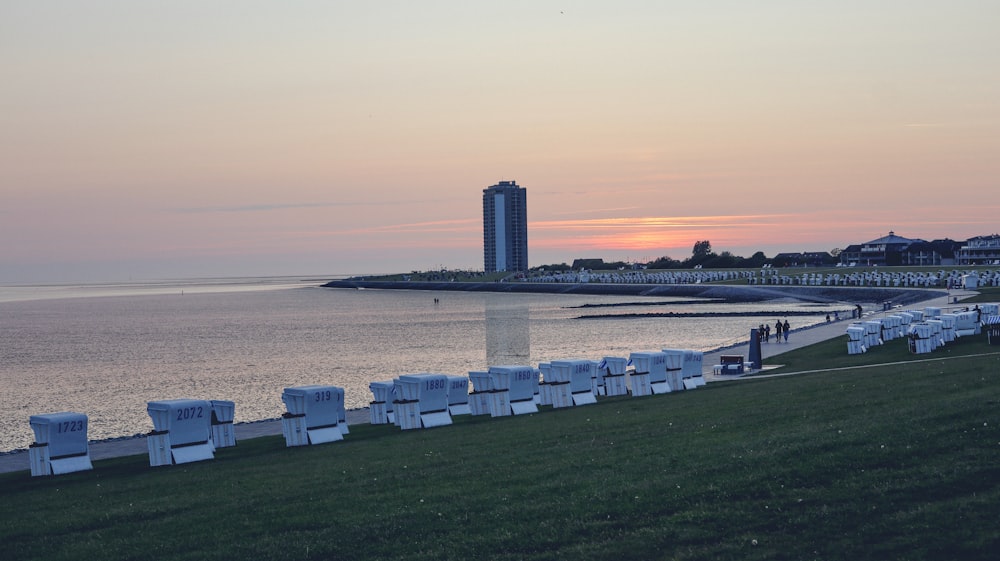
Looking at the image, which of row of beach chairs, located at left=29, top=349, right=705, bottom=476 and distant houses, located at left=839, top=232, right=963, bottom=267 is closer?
row of beach chairs, located at left=29, top=349, right=705, bottom=476

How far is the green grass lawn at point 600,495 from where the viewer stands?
904 cm

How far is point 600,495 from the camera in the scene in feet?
35.2

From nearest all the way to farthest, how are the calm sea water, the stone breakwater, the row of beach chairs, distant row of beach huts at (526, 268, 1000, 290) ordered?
the row of beach chairs < the calm sea water < the stone breakwater < distant row of beach huts at (526, 268, 1000, 290)

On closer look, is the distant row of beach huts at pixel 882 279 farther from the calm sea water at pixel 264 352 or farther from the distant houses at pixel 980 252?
the distant houses at pixel 980 252

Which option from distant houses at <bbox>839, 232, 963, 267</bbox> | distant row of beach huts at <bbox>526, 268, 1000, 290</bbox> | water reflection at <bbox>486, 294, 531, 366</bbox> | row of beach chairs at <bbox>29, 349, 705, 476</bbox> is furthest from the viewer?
distant houses at <bbox>839, 232, 963, 267</bbox>

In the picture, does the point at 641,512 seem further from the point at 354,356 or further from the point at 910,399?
the point at 354,356

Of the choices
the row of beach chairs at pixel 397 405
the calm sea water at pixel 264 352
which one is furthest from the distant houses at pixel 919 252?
the row of beach chairs at pixel 397 405

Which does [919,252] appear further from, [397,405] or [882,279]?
[397,405]

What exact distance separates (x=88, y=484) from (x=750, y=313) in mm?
91994

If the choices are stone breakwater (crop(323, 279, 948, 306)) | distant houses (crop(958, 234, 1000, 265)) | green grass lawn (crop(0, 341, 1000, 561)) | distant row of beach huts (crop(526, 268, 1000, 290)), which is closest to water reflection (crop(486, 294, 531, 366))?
stone breakwater (crop(323, 279, 948, 306))

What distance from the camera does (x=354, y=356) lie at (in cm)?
6369

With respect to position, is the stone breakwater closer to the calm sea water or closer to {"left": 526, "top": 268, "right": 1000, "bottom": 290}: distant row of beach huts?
{"left": 526, "top": 268, "right": 1000, "bottom": 290}: distant row of beach huts

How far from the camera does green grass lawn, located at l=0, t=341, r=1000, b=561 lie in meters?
9.04

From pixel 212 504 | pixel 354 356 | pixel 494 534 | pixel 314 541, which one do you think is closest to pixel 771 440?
pixel 494 534
